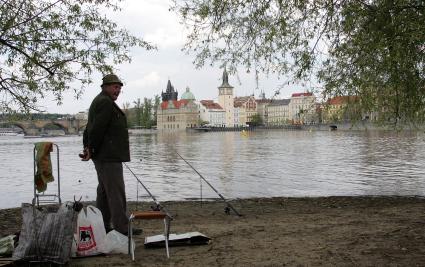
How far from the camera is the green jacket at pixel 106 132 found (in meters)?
5.95

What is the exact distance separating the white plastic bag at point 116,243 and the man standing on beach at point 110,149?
1.10ft

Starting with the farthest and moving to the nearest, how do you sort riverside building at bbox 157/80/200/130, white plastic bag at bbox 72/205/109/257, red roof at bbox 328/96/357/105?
riverside building at bbox 157/80/200/130
red roof at bbox 328/96/357/105
white plastic bag at bbox 72/205/109/257

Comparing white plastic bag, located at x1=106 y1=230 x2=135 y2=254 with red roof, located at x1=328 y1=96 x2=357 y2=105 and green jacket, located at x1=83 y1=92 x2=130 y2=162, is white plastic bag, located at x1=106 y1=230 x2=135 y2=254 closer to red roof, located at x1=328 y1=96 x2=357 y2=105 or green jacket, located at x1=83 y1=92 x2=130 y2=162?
green jacket, located at x1=83 y1=92 x2=130 y2=162

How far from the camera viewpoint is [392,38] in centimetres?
694

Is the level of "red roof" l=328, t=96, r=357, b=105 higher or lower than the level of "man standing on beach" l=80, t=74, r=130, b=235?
higher

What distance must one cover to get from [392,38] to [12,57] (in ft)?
19.8

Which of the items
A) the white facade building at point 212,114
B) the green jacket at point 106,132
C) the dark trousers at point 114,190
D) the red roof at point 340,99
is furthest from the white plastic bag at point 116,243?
the white facade building at point 212,114

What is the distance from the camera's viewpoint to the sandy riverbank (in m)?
5.21

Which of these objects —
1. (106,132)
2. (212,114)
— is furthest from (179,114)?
(106,132)

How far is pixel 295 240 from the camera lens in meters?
6.20

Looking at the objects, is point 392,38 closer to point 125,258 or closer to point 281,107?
point 125,258

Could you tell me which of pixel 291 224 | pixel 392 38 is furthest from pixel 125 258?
pixel 392 38

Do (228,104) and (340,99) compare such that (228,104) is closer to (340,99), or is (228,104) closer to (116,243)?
(340,99)

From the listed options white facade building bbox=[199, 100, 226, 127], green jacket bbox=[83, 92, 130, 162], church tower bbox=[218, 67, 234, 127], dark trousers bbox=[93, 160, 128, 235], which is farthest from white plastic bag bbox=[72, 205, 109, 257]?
church tower bbox=[218, 67, 234, 127]
